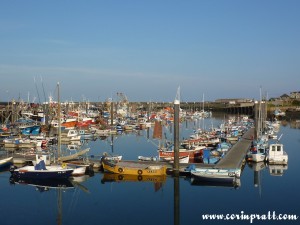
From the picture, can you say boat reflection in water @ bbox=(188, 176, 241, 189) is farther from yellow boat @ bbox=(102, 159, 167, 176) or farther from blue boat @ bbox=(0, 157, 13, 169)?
blue boat @ bbox=(0, 157, 13, 169)

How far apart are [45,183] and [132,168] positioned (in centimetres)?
573

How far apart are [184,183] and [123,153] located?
16.2 m

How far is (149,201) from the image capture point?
78.1 feet

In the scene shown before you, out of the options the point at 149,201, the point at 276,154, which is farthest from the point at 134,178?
the point at 276,154

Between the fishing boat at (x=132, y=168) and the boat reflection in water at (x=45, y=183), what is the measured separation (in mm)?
3010

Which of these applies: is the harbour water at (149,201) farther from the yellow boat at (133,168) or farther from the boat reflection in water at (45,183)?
the yellow boat at (133,168)

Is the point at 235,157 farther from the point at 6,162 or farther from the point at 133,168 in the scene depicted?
the point at 6,162

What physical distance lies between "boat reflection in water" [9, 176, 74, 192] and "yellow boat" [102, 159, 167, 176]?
9.88 feet

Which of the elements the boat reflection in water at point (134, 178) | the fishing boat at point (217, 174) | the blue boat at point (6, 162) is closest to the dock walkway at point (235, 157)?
the fishing boat at point (217, 174)

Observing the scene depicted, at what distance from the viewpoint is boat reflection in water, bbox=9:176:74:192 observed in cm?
2678

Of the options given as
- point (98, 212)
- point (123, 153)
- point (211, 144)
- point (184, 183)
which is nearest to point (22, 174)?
point (98, 212)

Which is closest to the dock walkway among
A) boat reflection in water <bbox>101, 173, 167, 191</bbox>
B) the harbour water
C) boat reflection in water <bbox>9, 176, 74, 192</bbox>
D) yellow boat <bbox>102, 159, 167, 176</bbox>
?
the harbour water

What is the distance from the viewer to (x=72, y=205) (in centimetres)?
2317

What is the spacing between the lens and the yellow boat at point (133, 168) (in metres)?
28.3
